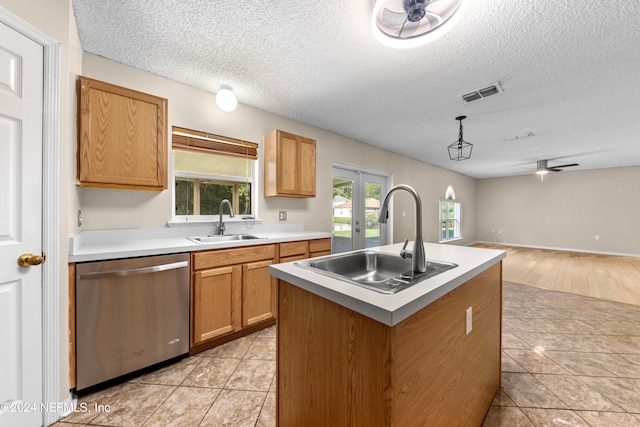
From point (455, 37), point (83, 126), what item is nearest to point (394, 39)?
point (455, 37)

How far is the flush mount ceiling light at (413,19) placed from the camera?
4.45 ft

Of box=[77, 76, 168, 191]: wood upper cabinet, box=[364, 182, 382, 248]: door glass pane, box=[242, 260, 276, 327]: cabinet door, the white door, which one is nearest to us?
the white door

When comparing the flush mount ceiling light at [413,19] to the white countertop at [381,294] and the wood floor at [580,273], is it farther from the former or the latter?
the wood floor at [580,273]

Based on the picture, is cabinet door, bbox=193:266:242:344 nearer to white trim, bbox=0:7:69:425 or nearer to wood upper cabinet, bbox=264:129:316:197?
white trim, bbox=0:7:69:425

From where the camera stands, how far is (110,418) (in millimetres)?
1438

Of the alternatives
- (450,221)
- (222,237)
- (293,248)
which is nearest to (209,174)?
(222,237)

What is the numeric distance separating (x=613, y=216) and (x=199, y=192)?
10371mm

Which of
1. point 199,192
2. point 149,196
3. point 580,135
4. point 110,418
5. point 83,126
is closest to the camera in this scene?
point 110,418

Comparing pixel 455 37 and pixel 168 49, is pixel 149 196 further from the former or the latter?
pixel 455 37

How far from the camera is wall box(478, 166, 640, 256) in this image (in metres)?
6.66

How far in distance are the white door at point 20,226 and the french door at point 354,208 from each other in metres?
3.39

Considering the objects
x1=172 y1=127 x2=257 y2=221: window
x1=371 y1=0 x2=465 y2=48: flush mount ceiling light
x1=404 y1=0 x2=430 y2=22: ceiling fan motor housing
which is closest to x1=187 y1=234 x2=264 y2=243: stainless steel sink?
x1=172 y1=127 x2=257 y2=221: window

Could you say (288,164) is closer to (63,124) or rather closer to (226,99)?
(226,99)

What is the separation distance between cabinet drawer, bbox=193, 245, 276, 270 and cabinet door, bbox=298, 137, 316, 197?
1.00 metres
